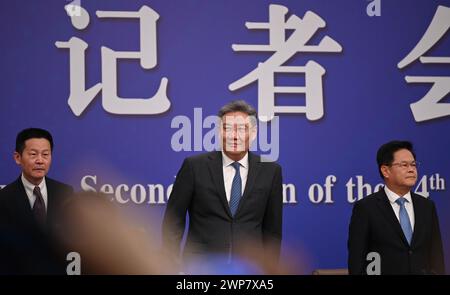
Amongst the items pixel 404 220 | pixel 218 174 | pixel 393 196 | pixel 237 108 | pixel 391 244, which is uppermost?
pixel 237 108

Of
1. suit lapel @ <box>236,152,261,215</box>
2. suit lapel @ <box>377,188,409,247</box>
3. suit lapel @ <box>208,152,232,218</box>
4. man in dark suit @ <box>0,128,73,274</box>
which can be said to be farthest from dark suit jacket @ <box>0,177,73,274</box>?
suit lapel @ <box>377,188,409,247</box>

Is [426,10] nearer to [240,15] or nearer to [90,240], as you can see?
[240,15]

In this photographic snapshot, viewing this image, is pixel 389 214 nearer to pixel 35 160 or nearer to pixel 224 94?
pixel 224 94

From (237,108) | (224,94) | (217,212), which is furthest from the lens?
(224,94)

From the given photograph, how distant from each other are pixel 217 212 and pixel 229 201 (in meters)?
0.08

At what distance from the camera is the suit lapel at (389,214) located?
340cm

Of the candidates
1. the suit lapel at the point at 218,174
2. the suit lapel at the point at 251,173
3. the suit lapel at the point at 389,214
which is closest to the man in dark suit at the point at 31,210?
the suit lapel at the point at 218,174

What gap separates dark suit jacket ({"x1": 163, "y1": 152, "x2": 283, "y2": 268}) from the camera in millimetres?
3311

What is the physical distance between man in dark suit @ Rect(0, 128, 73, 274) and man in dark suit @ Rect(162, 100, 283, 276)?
59cm

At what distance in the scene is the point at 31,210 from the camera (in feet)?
11.5

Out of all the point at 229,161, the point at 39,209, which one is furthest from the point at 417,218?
the point at 39,209

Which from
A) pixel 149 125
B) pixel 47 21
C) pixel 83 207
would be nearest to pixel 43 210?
pixel 83 207

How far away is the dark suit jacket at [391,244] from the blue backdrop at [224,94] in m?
0.51
